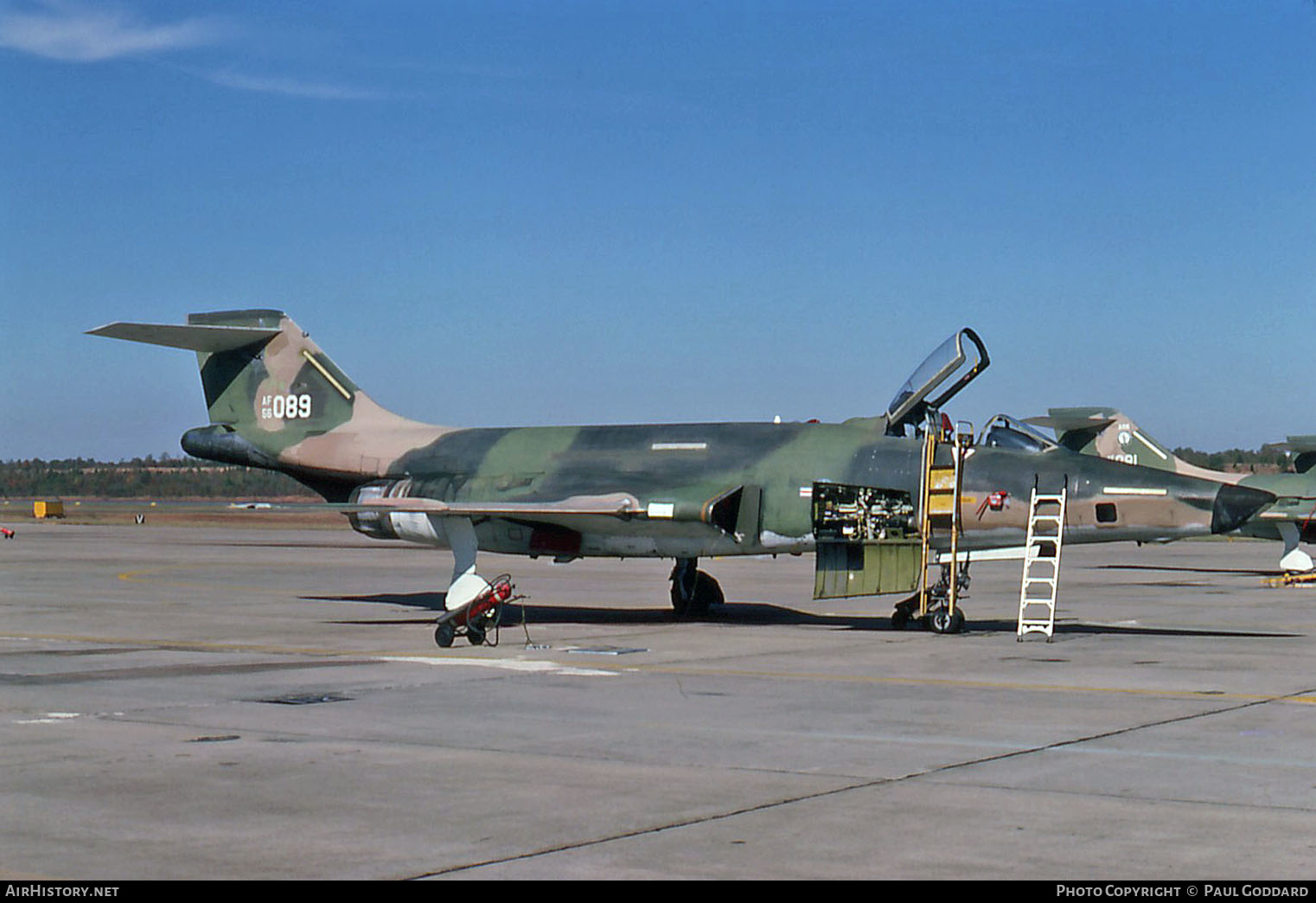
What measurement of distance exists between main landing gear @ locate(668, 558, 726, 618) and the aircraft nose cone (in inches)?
313

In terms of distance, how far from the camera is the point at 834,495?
2061cm

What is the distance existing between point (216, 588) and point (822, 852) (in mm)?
24242

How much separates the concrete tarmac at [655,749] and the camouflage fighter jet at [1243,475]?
12.7 meters

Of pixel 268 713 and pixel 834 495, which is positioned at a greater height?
pixel 834 495

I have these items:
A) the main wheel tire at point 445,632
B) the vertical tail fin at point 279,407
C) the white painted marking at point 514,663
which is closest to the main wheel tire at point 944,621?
the white painted marking at point 514,663

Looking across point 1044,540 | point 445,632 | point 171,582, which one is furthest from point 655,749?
point 171,582

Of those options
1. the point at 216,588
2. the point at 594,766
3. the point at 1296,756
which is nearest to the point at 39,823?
the point at 594,766

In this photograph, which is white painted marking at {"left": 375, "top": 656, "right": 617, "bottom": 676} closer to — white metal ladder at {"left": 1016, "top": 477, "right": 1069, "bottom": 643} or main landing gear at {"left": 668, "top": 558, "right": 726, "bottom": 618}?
white metal ladder at {"left": 1016, "top": 477, "right": 1069, "bottom": 643}

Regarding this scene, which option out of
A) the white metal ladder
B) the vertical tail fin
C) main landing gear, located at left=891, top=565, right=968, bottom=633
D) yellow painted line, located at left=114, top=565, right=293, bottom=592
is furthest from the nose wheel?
yellow painted line, located at left=114, top=565, right=293, bottom=592

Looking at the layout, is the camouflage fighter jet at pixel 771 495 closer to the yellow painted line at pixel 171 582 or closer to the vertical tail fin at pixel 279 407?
the vertical tail fin at pixel 279 407

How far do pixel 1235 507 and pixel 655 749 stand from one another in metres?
10.7

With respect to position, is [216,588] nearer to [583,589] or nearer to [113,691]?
[583,589]

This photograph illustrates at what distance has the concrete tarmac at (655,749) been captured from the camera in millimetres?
7281

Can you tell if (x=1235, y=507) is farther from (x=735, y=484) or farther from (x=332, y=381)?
(x=332, y=381)
